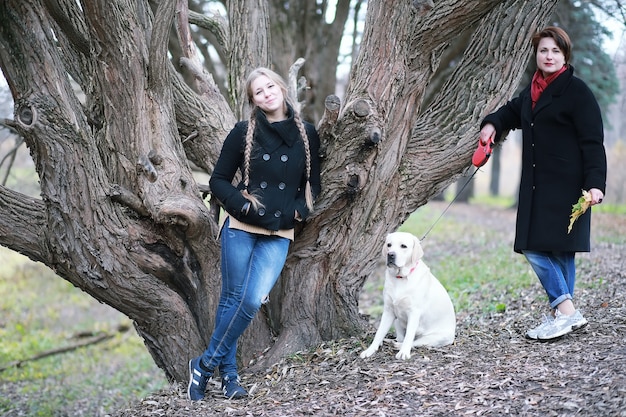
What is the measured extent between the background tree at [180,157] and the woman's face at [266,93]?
1.22 feet

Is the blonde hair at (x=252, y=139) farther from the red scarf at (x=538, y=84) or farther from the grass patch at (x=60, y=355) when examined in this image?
the grass patch at (x=60, y=355)

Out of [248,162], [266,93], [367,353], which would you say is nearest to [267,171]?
[248,162]

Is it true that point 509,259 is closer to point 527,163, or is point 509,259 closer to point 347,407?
point 527,163

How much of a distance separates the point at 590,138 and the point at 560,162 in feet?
0.88

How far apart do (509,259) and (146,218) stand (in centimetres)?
693

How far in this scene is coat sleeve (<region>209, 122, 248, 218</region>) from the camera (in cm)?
465

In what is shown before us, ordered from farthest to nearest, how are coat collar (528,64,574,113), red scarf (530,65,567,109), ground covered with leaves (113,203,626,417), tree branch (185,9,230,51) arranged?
tree branch (185,9,230,51)
red scarf (530,65,567,109)
coat collar (528,64,574,113)
ground covered with leaves (113,203,626,417)

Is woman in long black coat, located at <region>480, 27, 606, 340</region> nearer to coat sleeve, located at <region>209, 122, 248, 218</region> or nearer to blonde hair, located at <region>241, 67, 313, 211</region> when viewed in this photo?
blonde hair, located at <region>241, 67, 313, 211</region>

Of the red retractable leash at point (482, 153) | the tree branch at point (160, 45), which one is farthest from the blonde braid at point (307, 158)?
the red retractable leash at point (482, 153)

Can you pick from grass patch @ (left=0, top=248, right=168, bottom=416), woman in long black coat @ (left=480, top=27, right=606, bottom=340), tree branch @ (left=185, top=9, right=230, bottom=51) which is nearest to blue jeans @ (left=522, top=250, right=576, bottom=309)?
woman in long black coat @ (left=480, top=27, right=606, bottom=340)

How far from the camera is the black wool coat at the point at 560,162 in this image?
4.76 meters

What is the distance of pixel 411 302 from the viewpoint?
200 inches

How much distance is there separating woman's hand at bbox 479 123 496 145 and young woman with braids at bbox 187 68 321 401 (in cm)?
139

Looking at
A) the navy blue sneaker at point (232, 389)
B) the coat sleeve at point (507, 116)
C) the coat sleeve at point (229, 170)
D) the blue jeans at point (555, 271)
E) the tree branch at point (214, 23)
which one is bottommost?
the navy blue sneaker at point (232, 389)
